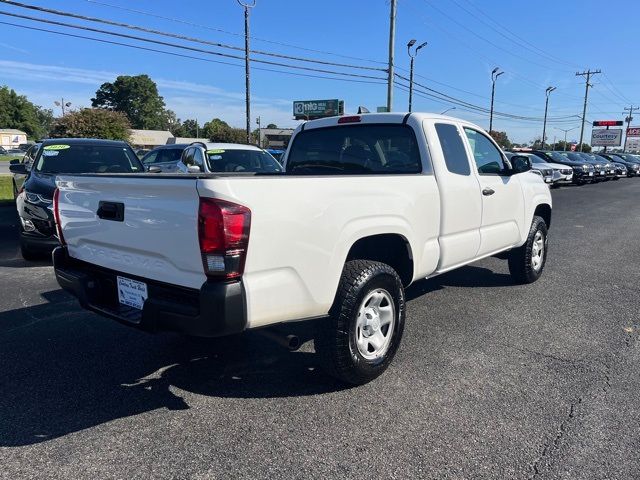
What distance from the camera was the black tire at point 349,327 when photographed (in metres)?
3.18

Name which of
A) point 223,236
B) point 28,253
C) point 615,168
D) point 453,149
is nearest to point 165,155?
point 28,253

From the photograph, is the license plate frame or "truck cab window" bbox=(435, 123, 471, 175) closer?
the license plate frame

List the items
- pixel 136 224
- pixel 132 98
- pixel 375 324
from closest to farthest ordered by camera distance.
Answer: pixel 136 224 → pixel 375 324 → pixel 132 98

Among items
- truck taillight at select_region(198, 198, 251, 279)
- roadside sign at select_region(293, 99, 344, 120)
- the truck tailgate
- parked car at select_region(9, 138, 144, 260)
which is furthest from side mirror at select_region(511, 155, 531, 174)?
roadside sign at select_region(293, 99, 344, 120)

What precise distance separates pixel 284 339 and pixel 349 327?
47 centimetres

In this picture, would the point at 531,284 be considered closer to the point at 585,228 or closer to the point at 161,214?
the point at 161,214

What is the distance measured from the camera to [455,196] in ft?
14.2

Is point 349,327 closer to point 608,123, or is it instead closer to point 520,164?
point 520,164

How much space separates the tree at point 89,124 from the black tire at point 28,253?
2456cm

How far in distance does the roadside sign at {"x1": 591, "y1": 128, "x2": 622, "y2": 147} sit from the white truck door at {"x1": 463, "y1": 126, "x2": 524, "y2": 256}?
260ft

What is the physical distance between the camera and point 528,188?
19.1 ft

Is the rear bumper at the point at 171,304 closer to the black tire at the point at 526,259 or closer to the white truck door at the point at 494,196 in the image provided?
the white truck door at the point at 494,196

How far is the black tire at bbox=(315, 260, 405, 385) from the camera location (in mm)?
3184

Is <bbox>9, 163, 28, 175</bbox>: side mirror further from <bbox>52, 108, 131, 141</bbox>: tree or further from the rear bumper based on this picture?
<bbox>52, 108, 131, 141</bbox>: tree
